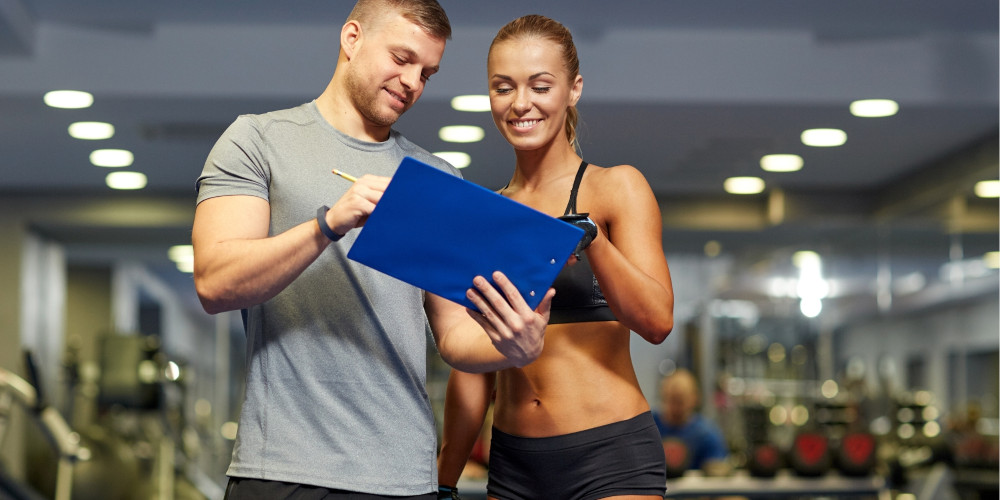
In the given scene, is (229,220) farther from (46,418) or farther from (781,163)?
(781,163)

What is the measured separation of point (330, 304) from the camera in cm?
141

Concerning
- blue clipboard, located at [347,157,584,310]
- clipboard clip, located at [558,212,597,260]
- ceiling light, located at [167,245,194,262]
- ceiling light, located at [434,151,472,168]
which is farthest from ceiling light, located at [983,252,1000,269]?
ceiling light, located at [167,245,194,262]

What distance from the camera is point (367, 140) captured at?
1.52 m

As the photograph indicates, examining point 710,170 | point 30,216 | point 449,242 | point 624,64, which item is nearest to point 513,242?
point 449,242

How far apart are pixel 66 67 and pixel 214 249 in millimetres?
3769

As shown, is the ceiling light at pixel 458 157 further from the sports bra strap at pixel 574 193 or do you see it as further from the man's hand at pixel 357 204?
the man's hand at pixel 357 204

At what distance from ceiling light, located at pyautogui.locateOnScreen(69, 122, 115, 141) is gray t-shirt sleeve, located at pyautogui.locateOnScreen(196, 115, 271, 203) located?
426 cm

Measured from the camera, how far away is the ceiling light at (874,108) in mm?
4902

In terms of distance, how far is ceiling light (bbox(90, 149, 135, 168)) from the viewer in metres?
6.08

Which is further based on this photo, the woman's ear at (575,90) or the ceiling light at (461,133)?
the ceiling light at (461,133)

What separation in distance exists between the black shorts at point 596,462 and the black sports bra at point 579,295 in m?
0.18

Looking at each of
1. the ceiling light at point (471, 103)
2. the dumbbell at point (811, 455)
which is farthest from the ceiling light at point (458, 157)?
the dumbbell at point (811, 455)

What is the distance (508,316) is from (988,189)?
508 centimetres

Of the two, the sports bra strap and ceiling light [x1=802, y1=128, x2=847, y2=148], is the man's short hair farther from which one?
ceiling light [x1=802, y1=128, x2=847, y2=148]
